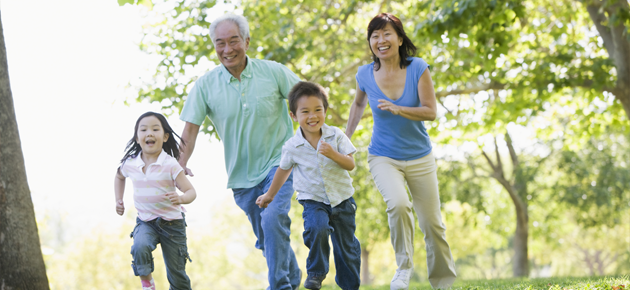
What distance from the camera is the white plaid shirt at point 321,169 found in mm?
4551

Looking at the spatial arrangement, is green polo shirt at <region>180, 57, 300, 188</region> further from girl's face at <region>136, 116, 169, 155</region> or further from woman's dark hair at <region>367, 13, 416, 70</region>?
woman's dark hair at <region>367, 13, 416, 70</region>

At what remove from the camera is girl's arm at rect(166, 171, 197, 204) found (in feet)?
14.9

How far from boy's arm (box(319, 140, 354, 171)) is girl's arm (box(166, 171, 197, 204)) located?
1.08 meters

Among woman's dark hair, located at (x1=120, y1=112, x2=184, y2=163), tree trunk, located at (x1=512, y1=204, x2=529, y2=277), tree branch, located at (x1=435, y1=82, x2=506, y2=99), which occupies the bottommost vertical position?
tree trunk, located at (x1=512, y1=204, x2=529, y2=277)

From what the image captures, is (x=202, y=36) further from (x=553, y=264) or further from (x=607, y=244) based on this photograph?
(x=553, y=264)

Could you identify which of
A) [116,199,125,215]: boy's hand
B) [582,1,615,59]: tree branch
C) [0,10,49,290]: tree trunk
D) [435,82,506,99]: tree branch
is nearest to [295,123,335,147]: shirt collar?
[116,199,125,215]: boy's hand

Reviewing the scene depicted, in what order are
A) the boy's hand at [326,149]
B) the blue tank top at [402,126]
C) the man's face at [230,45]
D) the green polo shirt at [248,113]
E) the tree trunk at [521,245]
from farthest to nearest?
the tree trunk at [521,245]
the green polo shirt at [248,113]
the man's face at [230,45]
the blue tank top at [402,126]
the boy's hand at [326,149]

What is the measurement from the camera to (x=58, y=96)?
2454 inches

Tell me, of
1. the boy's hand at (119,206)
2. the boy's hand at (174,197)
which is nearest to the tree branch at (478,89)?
the boy's hand at (174,197)

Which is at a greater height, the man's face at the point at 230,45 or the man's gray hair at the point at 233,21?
the man's gray hair at the point at 233,21

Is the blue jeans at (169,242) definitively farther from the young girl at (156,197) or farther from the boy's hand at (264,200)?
the boy's hand at (264,200)

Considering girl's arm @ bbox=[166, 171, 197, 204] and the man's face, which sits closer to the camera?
girl's arm @ bbox=[166, 171, 197, 204]

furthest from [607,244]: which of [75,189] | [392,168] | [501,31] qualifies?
[75,189]

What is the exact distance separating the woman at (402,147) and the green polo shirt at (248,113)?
714 millimetres
